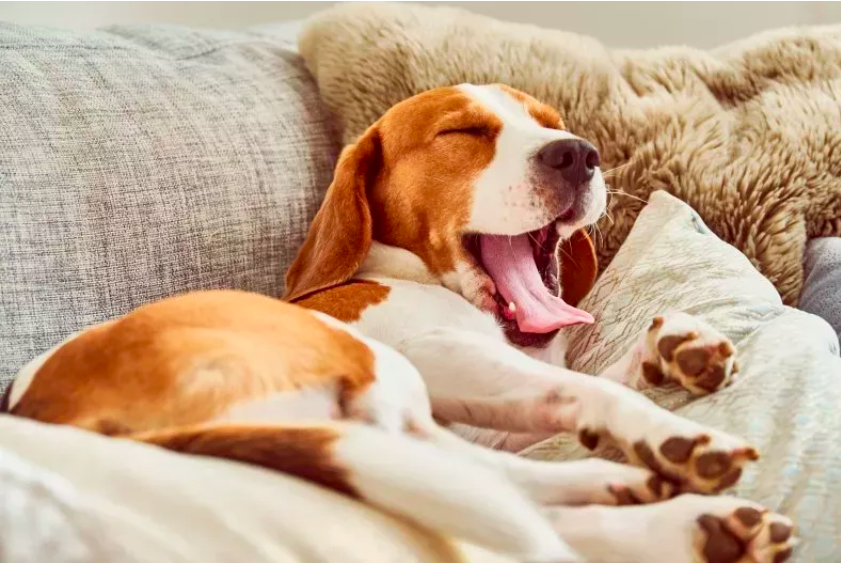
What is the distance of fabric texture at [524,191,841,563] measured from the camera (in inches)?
31.5

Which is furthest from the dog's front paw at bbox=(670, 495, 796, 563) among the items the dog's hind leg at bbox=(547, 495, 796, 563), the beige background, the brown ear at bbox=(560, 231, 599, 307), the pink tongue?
the beige background

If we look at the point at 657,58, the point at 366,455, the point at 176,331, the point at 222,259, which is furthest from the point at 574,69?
the point at 366,455

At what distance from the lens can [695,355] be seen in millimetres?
944

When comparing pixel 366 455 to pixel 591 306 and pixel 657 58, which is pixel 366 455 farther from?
pixel 657 58

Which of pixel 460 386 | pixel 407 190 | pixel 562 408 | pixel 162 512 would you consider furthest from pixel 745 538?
pixel 407 190

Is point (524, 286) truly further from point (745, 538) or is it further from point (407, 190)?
point (745, 538)

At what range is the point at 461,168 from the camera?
1366mm

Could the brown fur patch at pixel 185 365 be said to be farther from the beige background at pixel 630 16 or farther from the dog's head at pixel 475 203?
the beige background at pixel 630 16

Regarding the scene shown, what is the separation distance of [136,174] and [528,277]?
70 cm

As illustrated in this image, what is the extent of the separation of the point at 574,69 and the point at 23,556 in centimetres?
155

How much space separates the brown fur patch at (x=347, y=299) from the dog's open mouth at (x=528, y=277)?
7.1 inches

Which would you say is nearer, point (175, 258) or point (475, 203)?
point (475, 203)

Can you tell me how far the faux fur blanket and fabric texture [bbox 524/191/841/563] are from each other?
7.3 inches

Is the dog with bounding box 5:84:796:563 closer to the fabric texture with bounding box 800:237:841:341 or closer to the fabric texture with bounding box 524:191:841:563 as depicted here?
the fabric texture with bounding box 524:191:841:563
